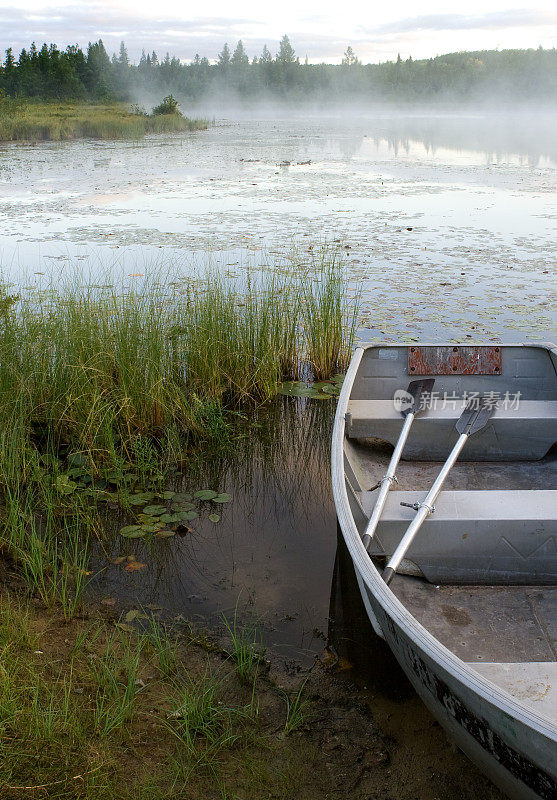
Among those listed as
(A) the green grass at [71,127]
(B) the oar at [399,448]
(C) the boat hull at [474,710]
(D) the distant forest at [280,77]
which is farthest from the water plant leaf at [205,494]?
(D) the distant forest at [280,77]

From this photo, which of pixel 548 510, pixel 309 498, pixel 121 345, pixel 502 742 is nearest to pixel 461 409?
pixel 309 498

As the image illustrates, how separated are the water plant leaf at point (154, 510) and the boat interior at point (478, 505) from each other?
0.93 metres

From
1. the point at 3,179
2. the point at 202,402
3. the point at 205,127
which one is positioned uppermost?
the point at 205,127

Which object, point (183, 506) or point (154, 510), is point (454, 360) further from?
point (154, 510)

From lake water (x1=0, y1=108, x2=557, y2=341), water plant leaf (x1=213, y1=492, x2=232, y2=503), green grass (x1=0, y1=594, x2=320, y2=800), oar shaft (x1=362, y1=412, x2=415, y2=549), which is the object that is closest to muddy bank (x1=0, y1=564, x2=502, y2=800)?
green grass (x1=0, y1=594, x2=320, y2=800)

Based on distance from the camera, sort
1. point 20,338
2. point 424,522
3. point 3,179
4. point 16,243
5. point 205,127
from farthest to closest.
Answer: point 205,127 < point 3,179 < point 16,243 < point 20,338 < point 424,522

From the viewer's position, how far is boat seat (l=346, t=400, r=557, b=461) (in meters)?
3.30

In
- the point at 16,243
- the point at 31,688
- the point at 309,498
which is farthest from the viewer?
the point at 16,243

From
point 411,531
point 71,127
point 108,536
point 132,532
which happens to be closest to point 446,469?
point 411,531

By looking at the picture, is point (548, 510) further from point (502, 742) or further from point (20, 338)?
point (20, 338)

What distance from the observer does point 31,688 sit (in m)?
1.95

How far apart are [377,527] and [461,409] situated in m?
1.28

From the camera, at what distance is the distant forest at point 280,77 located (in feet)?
146

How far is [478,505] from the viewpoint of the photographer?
2480mm
